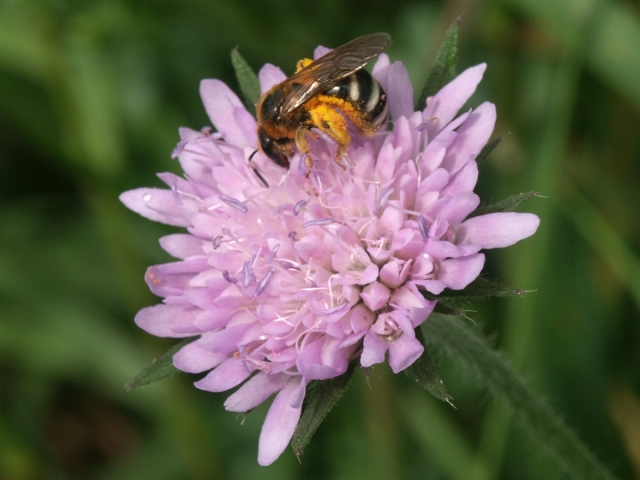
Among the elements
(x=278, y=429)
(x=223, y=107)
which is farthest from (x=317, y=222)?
(x=223, y=107)

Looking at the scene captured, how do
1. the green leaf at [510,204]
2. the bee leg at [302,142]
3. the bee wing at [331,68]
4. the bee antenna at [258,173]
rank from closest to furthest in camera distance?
the green leaf at [510,204], the bee wing at [331,68], the bee leg at [302,142], the bee antenna at [258,173]

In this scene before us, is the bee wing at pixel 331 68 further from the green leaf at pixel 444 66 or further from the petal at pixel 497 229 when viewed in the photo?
the petal at pixel 497 229

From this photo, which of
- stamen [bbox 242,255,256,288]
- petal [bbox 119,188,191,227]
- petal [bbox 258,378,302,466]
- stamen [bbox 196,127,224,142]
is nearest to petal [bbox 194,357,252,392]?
petal [bbox 258,378,302,466]

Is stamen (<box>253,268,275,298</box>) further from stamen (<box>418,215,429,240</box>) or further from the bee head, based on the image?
stamen (<box>418,215,429,240</box>)

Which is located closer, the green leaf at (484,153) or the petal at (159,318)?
the green leaf at (484,153)

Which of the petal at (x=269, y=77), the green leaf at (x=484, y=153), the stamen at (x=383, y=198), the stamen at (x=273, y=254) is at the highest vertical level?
the petal at (x=269, y=77)

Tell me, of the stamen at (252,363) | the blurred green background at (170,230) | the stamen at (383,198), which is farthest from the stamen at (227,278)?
the blurred green background at (170,230)
